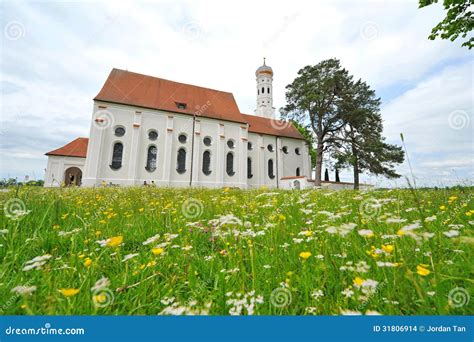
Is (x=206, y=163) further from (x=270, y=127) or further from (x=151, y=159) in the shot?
(x=270, y=127)

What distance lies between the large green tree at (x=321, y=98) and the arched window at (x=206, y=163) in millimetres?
11398

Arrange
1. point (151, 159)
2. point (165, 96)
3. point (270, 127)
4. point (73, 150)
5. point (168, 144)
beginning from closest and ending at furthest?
point (151, 159)
point (168, 144)
point (165, 96)
point (73, 150)
point (270, 127)

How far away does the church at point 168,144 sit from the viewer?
2127cm

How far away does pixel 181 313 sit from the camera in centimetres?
113

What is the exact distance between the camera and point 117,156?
2169 cm

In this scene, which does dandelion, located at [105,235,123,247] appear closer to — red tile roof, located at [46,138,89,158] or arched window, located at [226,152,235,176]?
arched window, located at [226,152,235,176]

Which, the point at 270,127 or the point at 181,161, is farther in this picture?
the point at 270,127

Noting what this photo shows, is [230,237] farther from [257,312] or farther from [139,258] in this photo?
[257,312]

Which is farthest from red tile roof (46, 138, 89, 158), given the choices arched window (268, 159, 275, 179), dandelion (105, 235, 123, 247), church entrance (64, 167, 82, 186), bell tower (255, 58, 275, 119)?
dandelion (105, 235, 123, 247)

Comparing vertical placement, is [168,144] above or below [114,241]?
above

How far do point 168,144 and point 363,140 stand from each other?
21.0 m

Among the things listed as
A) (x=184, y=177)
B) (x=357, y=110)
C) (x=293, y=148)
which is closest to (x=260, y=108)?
(x=293, y=148)

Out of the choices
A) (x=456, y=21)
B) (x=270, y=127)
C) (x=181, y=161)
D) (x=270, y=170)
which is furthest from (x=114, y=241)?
(x=270, y=127)

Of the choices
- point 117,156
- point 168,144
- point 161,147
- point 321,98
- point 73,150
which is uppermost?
point 321,98
